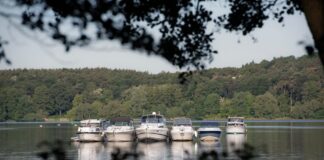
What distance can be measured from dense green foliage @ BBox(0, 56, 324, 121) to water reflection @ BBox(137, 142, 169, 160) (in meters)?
91.3

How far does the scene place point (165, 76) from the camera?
187500mm

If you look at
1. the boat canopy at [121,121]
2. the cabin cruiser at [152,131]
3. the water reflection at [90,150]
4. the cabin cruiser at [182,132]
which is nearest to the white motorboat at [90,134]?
the water reflection at [90,150]

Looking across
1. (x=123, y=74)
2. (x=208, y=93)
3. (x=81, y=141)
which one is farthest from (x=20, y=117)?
(x=81, y=141)

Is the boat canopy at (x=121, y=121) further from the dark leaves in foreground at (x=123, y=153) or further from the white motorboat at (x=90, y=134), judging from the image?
the dark leaves in foreground at (x=123, y=153)

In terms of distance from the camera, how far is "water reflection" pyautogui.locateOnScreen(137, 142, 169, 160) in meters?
42.5

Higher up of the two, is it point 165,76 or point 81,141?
point 165,76

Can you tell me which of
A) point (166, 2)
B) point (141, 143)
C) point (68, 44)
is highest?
A: point (166, 2)

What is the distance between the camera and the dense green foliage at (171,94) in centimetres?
16162

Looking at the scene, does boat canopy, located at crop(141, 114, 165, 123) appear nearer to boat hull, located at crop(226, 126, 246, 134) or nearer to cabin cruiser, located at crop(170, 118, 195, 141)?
cabin cruiser, located at crop(170, 118, 195, 141)

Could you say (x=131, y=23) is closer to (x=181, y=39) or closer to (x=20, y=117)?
(x=181, y=39)

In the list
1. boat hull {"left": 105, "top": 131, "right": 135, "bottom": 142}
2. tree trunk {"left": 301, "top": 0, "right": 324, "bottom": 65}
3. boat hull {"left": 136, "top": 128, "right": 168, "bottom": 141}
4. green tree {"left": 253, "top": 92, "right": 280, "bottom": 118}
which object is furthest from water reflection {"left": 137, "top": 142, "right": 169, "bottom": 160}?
green tree {"left": 253, "top": 92, "right": 280, "bottom": 118}

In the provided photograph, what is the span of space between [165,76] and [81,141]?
127758 millimetres

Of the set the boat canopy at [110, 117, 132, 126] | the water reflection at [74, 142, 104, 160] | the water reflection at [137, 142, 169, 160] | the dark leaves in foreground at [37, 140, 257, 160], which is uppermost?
the dark leaves in foreground at [37, 140, 257, 160]

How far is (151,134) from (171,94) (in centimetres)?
10946
